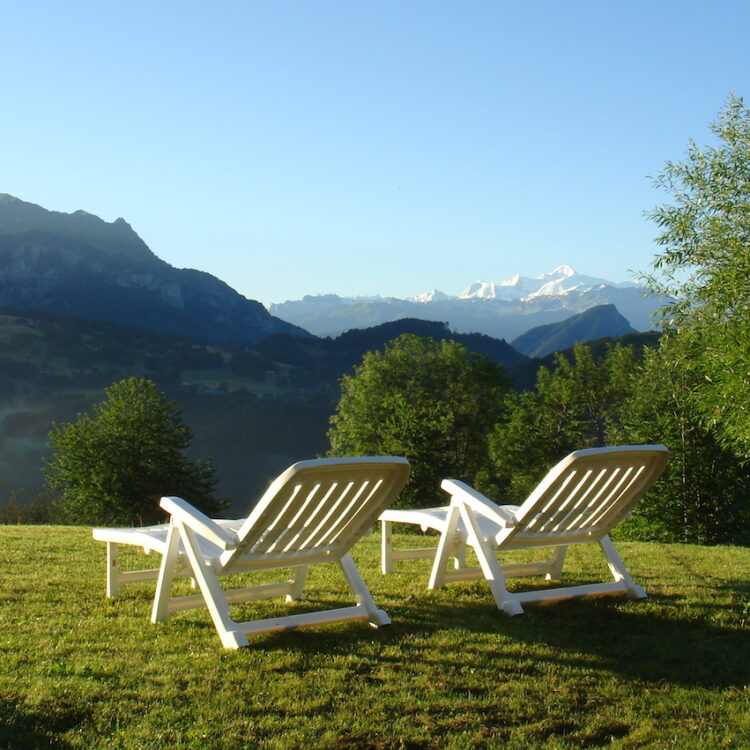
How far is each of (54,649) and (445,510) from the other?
2.77 m

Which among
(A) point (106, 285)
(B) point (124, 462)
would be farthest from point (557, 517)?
(A) point (106, 285)

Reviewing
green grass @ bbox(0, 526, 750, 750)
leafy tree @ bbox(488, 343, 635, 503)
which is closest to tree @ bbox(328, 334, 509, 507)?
leafy tree @ bbox(488, 343, 635, 503)

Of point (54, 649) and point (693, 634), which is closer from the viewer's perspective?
point (54, 649)

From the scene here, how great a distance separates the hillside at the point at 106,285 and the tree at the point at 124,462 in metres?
111

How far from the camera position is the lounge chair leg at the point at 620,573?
203 inches

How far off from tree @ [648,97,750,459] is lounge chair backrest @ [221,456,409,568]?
4.64m

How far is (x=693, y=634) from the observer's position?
4.42m

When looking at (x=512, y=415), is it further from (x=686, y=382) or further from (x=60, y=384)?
(x=60, y=384)

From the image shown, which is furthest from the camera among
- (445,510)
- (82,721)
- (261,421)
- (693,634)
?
(261,421)

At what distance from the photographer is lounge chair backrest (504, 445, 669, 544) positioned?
14.8 ft

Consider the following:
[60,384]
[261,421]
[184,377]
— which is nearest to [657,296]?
[261,421]

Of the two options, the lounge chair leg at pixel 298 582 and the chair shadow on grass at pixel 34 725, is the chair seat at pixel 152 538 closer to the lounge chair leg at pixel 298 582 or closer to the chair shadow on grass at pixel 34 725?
the lounge chair leg at pixel 298 582

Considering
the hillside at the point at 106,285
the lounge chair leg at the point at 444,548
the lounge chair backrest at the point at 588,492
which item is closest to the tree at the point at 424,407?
the lounge chair leg at the point at 444,548

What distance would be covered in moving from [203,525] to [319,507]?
1.91ft
